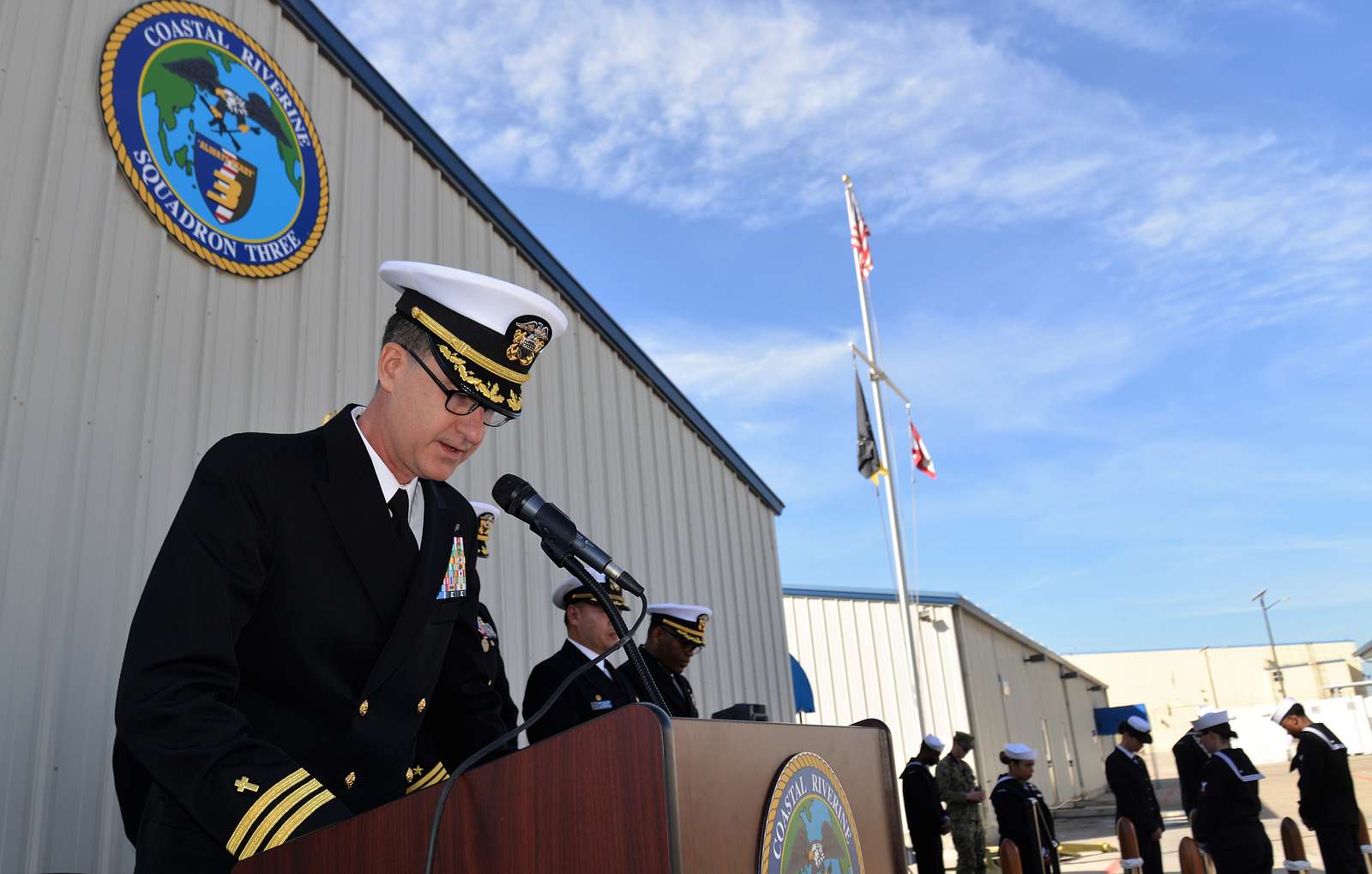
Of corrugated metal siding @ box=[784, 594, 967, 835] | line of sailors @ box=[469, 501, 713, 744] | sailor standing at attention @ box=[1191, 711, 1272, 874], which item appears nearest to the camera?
line of sailors @ box=[469, 501, 713, 744]

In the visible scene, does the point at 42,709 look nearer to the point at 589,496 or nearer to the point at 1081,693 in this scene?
the point at 589,496

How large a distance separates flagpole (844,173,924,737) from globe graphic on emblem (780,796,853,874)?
1100 centimetres

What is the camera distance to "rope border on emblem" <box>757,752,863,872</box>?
3.68ft

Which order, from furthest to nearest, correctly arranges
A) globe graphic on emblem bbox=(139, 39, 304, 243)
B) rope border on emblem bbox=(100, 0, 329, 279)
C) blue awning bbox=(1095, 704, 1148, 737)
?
blue awning bbox=(1095, 704, 1148, 737) → globe graphic on emblem bbox=(139, 39, 304, 243) → rope border on emblem bbox=(100, 0, 329, 279)

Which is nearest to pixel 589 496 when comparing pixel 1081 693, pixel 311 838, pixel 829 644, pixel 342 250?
pixel 342 250

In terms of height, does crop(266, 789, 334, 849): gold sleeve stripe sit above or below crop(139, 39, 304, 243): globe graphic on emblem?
below

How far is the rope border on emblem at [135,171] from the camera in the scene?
136 inches

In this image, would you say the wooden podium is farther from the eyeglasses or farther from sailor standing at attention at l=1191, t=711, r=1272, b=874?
sailor standing at attention at l=1191, t=711, r=1272, b=874

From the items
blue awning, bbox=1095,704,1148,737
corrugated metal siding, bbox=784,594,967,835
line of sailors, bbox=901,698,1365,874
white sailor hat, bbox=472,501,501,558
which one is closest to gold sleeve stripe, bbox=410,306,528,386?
white sailor hat, bbox=472,501,501,558

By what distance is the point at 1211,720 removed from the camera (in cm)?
845

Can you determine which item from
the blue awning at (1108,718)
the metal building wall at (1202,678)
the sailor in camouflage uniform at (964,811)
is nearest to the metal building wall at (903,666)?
the sailor in camouflage uniform at (964,811)

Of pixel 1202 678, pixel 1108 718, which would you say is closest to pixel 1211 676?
pixel 1202 678

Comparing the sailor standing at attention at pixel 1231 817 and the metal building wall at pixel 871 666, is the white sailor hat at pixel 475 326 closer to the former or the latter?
the sailor standing at attention at pixel 1231 817

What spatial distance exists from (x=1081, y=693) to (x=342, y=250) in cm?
3319
